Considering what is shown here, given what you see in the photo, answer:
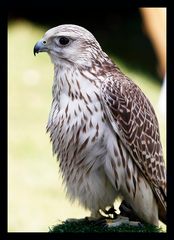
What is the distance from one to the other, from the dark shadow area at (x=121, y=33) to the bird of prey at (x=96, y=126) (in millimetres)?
3136

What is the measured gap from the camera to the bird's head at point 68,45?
3053 mm

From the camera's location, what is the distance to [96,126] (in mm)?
3074

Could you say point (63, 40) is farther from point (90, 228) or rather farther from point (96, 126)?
point (90, 228)

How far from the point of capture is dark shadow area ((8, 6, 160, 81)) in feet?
20.6

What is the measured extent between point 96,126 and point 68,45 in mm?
418

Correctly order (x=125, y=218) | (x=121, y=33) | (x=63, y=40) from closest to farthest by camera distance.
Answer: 1. (x=63, y=40)
2. (x=125, y=218)
3. (x=121, y=33)

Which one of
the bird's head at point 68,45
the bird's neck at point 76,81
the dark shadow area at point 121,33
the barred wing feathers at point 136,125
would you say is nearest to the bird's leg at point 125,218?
the barred wing feathers at point 136,125

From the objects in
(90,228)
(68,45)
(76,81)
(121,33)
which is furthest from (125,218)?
(121,33)

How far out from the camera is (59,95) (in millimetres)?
3164

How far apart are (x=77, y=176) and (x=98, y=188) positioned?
0.41 feet

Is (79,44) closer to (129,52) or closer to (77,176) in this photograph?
(77,176)

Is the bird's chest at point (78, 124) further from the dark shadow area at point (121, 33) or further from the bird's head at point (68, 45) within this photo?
the dark shadow area at point (121, 33)

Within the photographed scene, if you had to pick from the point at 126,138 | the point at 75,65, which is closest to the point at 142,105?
the point at 126,138

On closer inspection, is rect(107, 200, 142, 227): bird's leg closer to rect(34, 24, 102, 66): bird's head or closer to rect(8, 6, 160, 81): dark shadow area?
rect(34, 24, 102, 66): bird's head
